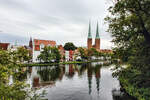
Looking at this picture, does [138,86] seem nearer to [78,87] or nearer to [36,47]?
[78,87]

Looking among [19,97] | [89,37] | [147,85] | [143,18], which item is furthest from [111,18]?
[89,37]

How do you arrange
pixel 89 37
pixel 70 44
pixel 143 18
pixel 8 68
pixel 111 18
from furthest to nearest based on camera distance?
pixel 89 37 < pixel 70 44 < pixel 111 18 < pixel 143 18 < pixel 8 68

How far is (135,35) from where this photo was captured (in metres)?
12.7

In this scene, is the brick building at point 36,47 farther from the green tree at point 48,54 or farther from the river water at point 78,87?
the river water at point 78,87

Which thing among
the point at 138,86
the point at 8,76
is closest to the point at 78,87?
the point at 138,86

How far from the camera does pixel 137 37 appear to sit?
13.4 metres

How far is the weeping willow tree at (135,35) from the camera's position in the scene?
1148 centimetres

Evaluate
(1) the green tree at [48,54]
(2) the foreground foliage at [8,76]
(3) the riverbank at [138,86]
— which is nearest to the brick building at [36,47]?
(1) the green tree at [48,54]

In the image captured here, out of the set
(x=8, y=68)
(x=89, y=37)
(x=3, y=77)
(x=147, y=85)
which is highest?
(x=89, y=37)

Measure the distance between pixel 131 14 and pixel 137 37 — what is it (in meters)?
2.79

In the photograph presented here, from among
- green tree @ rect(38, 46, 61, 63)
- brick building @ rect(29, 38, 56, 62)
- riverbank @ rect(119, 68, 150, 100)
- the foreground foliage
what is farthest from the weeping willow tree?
brick building @ rect(29, 38, 56, 62)

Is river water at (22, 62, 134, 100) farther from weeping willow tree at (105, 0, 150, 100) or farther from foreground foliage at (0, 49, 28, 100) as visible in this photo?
weeping willow tree at (105, 0, 150, 100)

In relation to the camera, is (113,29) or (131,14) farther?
(113,29)

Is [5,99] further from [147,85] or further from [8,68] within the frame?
[147,85]
